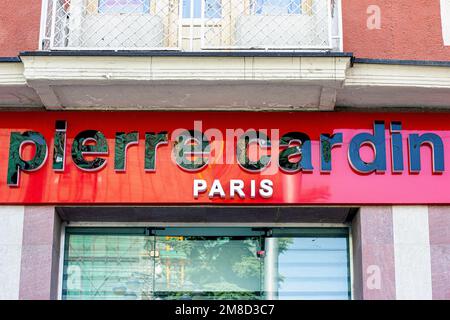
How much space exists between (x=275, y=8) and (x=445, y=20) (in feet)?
6.22

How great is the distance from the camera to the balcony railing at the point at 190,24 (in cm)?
1088

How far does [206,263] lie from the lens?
11.1m

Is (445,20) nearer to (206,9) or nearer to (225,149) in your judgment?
(206,9)

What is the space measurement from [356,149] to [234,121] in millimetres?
1354


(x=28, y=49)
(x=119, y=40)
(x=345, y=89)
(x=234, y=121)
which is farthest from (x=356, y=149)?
(x=28, y=49)

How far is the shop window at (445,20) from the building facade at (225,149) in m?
0.02

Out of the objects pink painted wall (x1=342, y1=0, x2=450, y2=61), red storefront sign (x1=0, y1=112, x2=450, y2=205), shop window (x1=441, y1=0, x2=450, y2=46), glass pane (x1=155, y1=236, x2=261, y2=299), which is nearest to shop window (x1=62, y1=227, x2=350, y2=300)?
glass pane (x1=155, y1=236, x2=261, y2=299)

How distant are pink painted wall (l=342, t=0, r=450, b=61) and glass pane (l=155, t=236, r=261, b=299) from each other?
8.22 feet

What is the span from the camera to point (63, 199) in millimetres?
10617

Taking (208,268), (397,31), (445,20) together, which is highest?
(445,20)

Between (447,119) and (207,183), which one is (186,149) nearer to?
(207,183)

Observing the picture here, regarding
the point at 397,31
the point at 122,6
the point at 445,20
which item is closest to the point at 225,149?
the point at 122,6

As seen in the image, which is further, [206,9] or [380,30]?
[206,9]

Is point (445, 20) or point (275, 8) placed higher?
point (275, 8)
